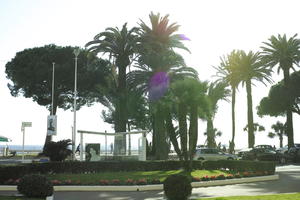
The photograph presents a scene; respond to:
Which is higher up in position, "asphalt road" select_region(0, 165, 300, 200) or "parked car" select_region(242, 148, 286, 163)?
"parked car" select_region(242, 148, 286, 163)

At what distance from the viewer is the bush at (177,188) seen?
13.4 m

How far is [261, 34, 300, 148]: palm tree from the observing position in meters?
51.0

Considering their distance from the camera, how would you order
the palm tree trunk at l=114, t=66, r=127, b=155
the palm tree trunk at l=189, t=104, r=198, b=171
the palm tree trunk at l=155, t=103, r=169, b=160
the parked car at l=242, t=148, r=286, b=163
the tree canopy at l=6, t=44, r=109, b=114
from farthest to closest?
the tree canopy at l=6, t=44, r=109, b=114 < the palm tree trunk at l=114, t=66, r=127, b=155 < the parked car at l=242, t=148, r=286, b=163 < the palm tree trunk at l=155, t=103, r=169, b=160 < the palm tree trunk at l=189, t=104, r=198, b=171

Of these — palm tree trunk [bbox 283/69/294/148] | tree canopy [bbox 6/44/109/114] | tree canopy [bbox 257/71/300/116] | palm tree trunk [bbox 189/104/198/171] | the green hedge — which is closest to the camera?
the green hedge

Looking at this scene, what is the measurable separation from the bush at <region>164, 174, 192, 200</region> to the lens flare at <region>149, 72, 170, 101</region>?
25.6 m

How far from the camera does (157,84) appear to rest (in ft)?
131

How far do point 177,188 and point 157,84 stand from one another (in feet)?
88.2

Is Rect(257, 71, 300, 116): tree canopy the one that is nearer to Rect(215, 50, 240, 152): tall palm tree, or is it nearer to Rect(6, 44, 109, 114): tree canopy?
Rect(215, 50, 240, 152): tall palm tree

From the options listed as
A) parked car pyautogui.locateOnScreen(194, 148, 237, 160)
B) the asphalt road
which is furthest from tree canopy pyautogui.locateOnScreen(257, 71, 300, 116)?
the asphalt road

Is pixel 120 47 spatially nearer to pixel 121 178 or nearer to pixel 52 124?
pixel 52 124

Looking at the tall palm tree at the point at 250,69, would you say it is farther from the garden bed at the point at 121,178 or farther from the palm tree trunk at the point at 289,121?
the garden bed at the point at 121,178

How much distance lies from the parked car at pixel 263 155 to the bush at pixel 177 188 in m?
27.2

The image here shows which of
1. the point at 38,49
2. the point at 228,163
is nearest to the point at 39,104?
the point at 38,49

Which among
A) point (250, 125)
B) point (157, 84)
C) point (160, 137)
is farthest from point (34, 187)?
point (250, 125)
